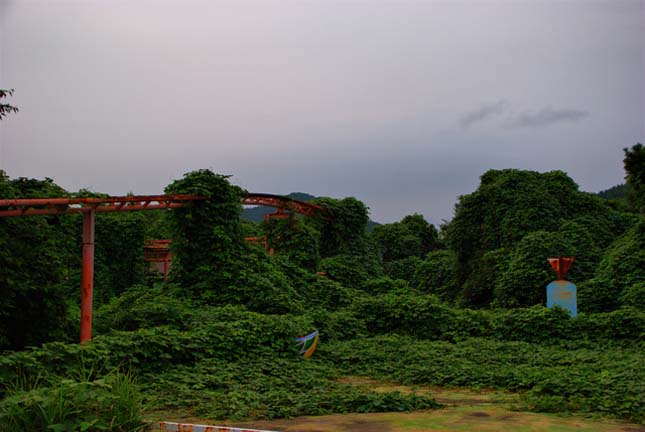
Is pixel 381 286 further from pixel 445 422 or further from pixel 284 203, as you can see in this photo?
pixel 445 422

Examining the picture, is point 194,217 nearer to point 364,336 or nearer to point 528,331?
point 364,336

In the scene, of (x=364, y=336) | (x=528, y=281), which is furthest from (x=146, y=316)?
(x=528, y=281)

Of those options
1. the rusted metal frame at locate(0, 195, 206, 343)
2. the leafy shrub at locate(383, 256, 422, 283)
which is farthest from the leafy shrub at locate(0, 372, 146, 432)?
the leafy shrub at locate(383, 256, 422, 283)

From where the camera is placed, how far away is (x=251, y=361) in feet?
32.1

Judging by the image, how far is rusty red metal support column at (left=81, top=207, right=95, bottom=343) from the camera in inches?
398

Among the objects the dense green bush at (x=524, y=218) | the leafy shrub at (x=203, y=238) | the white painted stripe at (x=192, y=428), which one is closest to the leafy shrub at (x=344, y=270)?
the dense green bush at (x=524, y=218)

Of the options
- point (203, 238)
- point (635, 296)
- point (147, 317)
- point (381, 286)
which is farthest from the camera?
point (381, 286)

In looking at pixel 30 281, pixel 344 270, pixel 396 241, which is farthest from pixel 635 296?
pixel 396 241

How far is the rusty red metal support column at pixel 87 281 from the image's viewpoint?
10.1 m

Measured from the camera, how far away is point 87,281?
10.3 m

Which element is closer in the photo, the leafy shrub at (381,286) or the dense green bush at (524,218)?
the leafy shrub at (381,286)

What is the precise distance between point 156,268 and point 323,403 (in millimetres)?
24533

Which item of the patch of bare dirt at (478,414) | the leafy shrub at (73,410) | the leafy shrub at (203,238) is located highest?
the leafy shrub at (203,238)

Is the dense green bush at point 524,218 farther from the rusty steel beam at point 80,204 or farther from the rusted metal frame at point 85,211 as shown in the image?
the rusted metal frame at point 85,211
